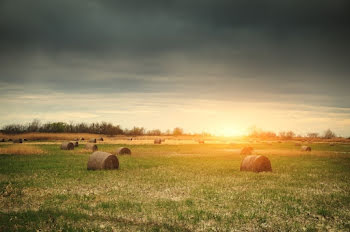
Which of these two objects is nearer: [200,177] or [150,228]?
[150,228]

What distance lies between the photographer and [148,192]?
1445 centimetres

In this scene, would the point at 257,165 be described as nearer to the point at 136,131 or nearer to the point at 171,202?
the point at 171,202

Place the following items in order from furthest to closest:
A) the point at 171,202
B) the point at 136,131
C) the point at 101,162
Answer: the point at 136,131, the point at 101,162, the point at 171,202

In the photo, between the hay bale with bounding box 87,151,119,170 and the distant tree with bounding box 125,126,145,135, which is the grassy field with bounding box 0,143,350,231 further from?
the distant tree with bounding box 125,126,145,135

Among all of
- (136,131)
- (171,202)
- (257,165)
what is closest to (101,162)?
(171,202)

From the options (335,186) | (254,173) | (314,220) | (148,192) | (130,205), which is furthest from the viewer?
(254,173)

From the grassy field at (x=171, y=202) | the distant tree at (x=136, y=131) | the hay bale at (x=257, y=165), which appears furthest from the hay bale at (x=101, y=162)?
the distant tree at (x=136, y=131)

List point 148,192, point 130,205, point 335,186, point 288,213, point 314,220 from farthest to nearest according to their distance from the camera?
point 335,186
point 148,192
point 130,205
point 288,213
point 314,220

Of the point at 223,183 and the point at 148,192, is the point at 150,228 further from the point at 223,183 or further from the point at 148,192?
the point at 223,183

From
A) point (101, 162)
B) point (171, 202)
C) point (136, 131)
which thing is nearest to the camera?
point (171, 202)

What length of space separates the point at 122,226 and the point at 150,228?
0.93m

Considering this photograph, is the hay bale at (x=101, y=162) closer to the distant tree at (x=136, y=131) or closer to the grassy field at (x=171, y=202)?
the grassy field at (x=171, y=202)

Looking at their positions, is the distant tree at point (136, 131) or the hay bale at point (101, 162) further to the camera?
the distant tree at point (136, 131)

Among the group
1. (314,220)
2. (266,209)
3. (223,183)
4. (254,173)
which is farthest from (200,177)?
(314,220)
